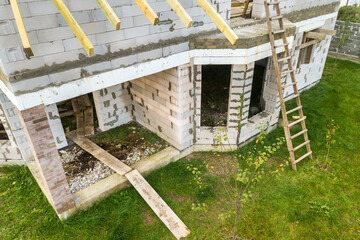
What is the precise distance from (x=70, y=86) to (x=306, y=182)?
18.6 feet

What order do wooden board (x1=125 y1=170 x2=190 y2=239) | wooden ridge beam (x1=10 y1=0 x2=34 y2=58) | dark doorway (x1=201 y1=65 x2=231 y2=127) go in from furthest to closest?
dark doorway (x1=201 y1=65 x2=231 y2=127) < wooden board (x1=125 y1=170 x2=190 y2=239) < wooden ridge beam (x1=10 y1=0 x2=34 y2=58)

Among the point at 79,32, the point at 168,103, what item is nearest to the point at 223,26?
the point at 79,32

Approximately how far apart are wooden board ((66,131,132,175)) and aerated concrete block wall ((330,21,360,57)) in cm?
1237

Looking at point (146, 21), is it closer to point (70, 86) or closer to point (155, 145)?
point (70, 86)

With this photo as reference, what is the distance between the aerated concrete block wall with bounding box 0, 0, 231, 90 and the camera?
3.69 metres

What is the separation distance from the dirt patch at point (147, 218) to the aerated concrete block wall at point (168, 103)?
2.03 meters

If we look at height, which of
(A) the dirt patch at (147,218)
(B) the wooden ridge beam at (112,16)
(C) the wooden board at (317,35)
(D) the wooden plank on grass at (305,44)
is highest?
(B) the wooden ridge beam at (112,16)

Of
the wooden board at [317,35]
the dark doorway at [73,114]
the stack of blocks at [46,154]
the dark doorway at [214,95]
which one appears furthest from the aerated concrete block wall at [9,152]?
the wooden board at [317,35]

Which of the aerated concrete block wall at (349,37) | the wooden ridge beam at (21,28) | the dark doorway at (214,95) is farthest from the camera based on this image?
the aerated concrete block wall at (349,37)

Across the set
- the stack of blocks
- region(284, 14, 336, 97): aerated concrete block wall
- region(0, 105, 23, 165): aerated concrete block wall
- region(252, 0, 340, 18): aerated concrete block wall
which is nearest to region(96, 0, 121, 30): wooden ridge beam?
the stack of blocks

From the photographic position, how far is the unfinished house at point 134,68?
3824 millimetres

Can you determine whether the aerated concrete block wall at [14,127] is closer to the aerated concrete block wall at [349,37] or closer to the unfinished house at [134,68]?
the unfinished house at [134,68]

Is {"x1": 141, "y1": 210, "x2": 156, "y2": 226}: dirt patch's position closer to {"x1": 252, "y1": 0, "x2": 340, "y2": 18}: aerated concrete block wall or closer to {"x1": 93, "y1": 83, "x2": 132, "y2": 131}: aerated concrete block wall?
{"x1": 93, "y1": 83, "x2": 132, "y2": 131}: aerated concrete block wall

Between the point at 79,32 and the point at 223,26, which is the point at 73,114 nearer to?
the point at 79,32
